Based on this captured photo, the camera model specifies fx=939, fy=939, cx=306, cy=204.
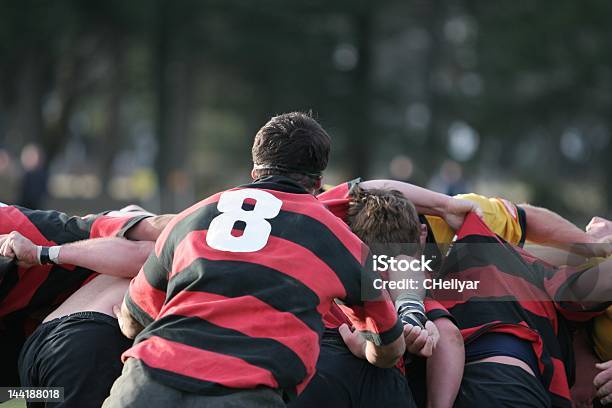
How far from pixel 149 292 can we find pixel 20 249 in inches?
37.2

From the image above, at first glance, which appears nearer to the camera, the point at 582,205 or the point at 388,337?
the point at 388,337

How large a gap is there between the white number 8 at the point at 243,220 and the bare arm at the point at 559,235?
2010mm

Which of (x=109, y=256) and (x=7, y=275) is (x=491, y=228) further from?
(x=7, y=275)

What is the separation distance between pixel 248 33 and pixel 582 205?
11.8 metres

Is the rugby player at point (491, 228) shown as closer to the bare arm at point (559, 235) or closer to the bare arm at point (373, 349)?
the bare arm at point (559, 235)

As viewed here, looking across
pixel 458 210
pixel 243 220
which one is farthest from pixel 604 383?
pixel 243 220

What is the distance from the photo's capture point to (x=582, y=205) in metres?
29.2

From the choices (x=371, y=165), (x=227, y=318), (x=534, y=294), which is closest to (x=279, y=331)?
(x=227, y=318)

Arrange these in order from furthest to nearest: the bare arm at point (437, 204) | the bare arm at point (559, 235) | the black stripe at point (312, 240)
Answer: the bare arm at point (559, 235)
the bare arm at point (437, 204)
the black stripe at point (312, 240)

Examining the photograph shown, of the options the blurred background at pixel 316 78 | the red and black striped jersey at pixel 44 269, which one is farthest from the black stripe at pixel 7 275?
the blurred background at pixel 316 78

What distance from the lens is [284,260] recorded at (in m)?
3.22

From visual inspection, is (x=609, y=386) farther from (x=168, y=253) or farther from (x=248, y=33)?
(x=248, y=33)

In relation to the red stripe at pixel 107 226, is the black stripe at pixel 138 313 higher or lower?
lower

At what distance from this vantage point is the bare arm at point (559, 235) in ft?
15.4
